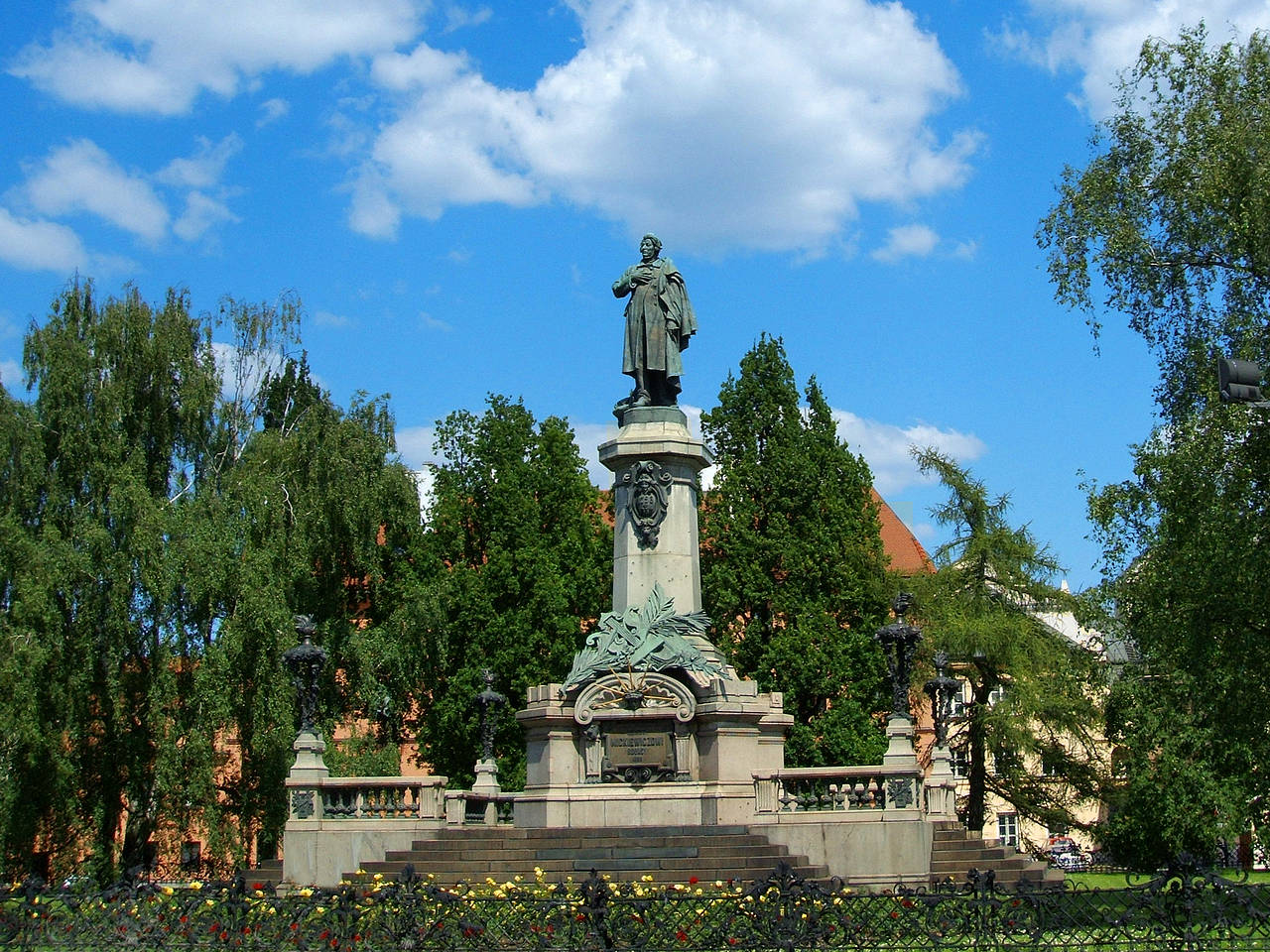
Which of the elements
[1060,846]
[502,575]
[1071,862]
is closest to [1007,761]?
[502,575]

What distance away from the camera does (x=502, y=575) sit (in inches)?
1467

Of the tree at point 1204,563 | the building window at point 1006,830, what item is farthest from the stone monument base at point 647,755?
the building window at point 1006,830

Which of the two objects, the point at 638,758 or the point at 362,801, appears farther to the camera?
the point at 362,801

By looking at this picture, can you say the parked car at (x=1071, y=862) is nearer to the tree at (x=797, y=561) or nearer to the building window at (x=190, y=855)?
the tree at (x=797, y=561)

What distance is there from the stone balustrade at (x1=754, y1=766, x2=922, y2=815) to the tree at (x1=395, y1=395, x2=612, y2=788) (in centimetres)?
1400

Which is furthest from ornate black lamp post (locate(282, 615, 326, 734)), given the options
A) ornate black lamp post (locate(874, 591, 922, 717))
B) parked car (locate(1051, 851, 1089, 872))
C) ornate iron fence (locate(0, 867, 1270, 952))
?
parked car (locate(1051, 851, 1089, 872))

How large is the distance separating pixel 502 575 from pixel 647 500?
13.9 m

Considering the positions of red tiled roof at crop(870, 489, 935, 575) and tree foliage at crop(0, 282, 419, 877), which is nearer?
tree foliage at crop(0, 282, 419, 877)

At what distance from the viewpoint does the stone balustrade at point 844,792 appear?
2172 centimetres

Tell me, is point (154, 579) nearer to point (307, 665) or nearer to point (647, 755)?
point (307, 665)

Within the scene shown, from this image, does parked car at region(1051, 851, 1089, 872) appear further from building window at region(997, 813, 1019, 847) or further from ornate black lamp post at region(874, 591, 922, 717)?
ornate black lamp post at region(874, 591, 922, 717)

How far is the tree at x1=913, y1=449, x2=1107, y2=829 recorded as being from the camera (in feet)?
115

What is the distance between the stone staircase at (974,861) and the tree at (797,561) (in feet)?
39.5

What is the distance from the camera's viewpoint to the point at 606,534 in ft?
130
